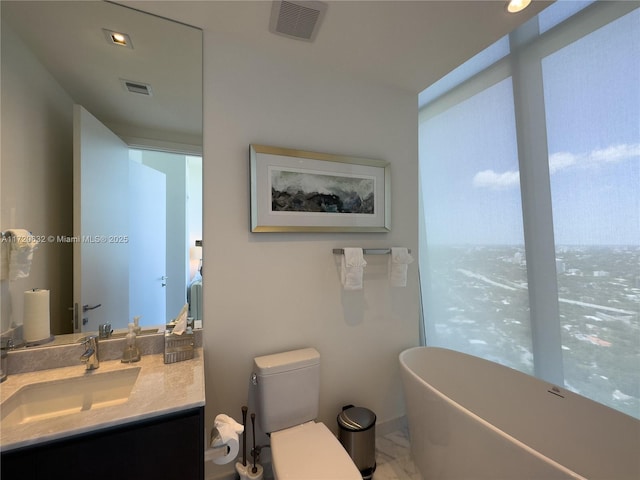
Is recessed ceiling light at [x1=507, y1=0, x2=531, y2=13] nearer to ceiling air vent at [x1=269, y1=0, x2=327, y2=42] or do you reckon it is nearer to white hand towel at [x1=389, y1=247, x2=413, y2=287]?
ceiling air vent at [x1=269, y1=0, x2=327, y2=42]

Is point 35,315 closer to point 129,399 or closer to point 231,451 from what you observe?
point 129,399

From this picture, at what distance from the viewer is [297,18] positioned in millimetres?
1421

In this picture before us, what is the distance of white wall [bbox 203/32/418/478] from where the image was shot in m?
1.56

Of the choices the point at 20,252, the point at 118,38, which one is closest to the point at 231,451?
the point at 20,252

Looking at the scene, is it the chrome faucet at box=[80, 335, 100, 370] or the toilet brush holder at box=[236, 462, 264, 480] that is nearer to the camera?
the chrome faucet at box=[80, 335, 100, 370]

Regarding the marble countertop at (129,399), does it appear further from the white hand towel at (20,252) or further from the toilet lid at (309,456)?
the toilet lid at (309,456)

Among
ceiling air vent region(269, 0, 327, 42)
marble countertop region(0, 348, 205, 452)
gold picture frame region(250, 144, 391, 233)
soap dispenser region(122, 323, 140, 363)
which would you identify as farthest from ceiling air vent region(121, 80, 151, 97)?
marble countertop region(0, 348, 205, 452)

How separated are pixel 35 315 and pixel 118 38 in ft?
4.63

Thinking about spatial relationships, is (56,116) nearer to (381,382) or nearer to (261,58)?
(261,58)

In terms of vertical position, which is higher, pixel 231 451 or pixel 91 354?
pixel 91 354

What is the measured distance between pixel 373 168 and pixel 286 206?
0.73m

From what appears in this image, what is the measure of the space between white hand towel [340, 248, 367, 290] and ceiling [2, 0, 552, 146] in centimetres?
115

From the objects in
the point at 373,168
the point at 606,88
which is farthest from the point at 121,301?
the point at 606,88

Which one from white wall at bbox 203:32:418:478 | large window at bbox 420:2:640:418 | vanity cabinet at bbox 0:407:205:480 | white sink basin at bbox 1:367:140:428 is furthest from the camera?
white wall at bbox 203:32:418:478
